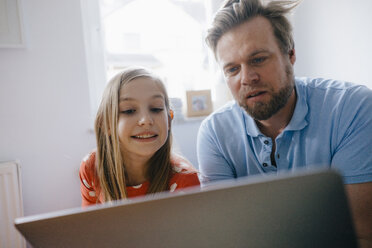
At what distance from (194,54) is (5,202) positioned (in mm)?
1630

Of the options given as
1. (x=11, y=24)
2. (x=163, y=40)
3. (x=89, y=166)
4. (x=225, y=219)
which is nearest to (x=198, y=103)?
(x=163, y=40)

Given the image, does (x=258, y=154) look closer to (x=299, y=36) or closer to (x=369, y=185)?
(x=369, y=185)

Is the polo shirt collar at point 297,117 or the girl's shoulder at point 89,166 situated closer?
the polo shirt collar at point 297,117

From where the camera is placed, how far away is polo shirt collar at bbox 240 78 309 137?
3.25ft

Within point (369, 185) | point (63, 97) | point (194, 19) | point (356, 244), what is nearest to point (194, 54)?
point (194, 19)

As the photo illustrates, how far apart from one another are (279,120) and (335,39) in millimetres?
1247

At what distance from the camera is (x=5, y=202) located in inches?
58.9

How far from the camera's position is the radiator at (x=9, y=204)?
1489mm

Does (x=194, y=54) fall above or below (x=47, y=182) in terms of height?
above

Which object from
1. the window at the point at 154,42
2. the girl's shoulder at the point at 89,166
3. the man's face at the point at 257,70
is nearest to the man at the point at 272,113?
the man's face at the point at 257,70

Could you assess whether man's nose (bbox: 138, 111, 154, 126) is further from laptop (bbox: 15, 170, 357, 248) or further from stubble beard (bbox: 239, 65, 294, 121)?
laptop (bbox: 15, 170, 357, 248)

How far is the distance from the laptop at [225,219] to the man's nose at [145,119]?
71 cm

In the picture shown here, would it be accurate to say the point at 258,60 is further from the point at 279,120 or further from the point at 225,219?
the point at 225,219

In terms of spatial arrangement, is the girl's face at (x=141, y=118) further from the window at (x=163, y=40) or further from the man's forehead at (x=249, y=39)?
the window at (x=163, y=40)
